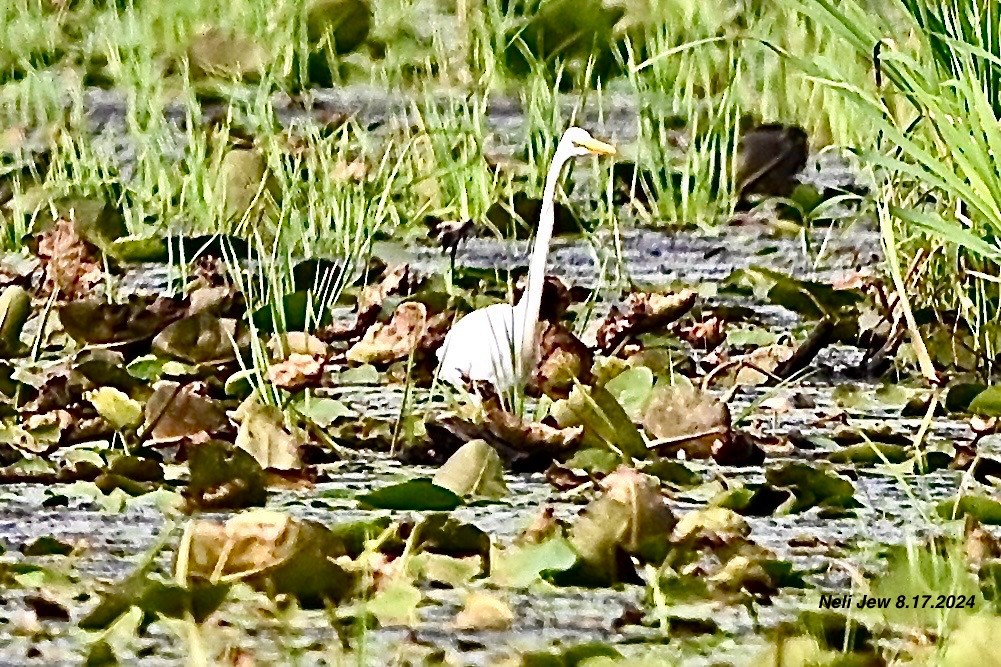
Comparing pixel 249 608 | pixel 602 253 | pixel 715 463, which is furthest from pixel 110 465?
pixel 602 253

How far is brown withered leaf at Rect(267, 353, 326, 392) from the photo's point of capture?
1.40m

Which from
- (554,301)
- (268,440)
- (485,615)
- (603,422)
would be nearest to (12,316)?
(268,440)

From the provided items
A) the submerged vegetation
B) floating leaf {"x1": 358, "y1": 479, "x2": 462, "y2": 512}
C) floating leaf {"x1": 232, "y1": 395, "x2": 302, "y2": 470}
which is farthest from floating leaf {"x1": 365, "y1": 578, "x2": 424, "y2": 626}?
floating leaf {"x1": 232, "y1": 395, "x2": 302, "y2": 470}

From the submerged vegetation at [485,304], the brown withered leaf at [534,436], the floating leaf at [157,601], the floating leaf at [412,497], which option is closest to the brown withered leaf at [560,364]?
the submerged vegetation at [485,304]

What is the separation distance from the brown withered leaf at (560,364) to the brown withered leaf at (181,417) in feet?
0.81

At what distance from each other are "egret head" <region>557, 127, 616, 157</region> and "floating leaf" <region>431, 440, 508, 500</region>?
1.25 feet

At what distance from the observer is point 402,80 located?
5.69 feet

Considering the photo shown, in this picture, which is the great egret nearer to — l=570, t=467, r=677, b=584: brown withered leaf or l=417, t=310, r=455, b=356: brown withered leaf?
l=417, t=310, r=455, b=356: brown withered leaf

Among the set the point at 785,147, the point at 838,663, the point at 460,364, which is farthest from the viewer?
the point at 785,147

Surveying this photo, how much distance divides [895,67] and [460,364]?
45 cm

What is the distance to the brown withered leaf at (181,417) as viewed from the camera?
4.32 feet

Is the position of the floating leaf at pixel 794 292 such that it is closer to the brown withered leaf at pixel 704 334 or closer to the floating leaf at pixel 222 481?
the brown withered leaf at pixel 704 334

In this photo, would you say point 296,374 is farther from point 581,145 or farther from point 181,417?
point 581,145

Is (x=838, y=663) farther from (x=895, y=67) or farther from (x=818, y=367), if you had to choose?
(x=895, y=67)
